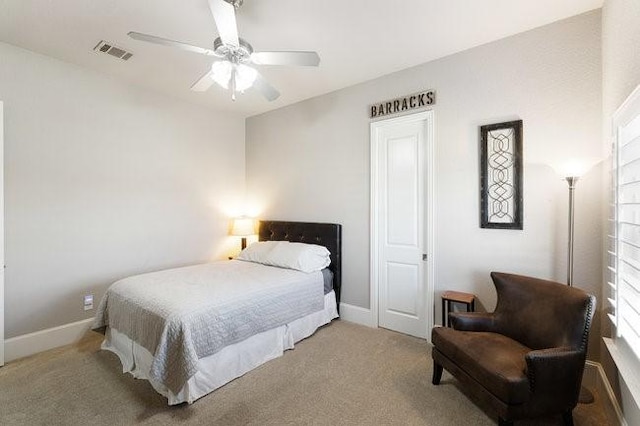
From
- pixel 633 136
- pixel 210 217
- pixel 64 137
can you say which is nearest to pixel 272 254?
pixel 210 217

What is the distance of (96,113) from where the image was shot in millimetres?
3186

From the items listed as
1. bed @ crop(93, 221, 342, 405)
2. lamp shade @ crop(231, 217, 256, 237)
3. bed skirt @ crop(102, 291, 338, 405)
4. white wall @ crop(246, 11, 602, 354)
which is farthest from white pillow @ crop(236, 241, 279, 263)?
bed skirt @ crop(102, 291, 338, 405)

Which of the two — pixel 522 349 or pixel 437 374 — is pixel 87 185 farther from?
pixel 522 349

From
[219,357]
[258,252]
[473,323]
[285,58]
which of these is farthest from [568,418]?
[258,252]

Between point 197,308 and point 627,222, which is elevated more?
point 627,222

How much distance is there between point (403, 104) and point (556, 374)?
2.56 metres

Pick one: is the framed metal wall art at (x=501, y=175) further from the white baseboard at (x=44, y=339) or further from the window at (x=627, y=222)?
the white baseboard at (x=44, y=339)

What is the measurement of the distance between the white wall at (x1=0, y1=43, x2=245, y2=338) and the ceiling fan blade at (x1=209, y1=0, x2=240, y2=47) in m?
2.17

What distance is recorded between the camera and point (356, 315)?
3.53 m

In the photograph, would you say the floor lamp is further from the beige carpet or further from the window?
the window

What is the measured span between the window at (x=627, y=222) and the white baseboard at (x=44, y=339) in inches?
171

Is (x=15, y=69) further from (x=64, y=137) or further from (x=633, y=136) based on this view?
(x=633, y=136)

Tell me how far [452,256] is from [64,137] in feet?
13.1

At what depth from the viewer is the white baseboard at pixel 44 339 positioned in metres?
2.69
